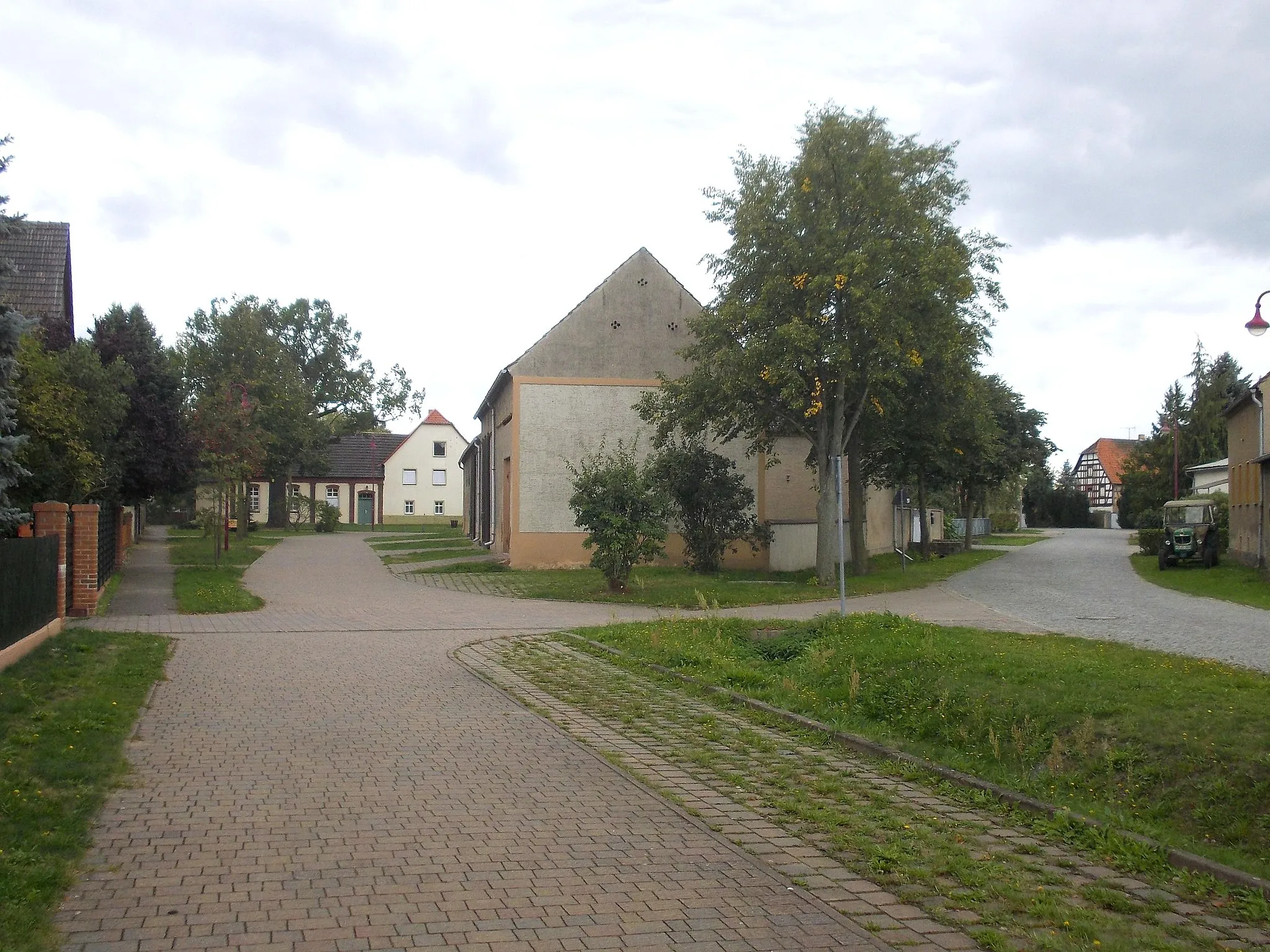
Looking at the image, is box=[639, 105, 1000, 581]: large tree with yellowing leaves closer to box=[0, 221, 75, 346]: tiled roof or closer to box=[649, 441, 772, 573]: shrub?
box=[649, 441, 772, 573]: shrub

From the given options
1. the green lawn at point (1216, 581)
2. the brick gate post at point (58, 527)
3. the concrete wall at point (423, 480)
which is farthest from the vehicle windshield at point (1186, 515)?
the concrete wall at point (423, 480)

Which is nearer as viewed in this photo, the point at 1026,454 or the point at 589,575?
the point at 589,575

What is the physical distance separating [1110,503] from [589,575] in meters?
99.0

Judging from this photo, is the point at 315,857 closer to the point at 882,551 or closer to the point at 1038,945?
the point at 1038,945

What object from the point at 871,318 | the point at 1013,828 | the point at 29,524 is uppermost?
the point at 871,318

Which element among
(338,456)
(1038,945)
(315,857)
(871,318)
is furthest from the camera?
(338,456)

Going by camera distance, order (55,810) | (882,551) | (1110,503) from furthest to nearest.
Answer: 1. (1110,503)
2. (882,551)
3. (55,810)

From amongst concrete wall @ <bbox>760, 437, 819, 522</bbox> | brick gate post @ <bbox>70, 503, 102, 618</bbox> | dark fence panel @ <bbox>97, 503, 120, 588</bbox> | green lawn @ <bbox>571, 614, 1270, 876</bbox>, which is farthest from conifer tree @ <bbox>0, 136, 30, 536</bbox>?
concrete wall @ <bbox>760, 437, 819, 522</bbox>

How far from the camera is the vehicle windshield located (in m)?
33.4

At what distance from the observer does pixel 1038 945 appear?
192 inches

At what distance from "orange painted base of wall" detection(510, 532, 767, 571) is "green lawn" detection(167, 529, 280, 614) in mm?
7256

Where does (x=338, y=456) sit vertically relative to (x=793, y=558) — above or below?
above

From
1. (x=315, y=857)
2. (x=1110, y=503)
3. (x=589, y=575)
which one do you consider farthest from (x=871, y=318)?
(x=1110, y=503)

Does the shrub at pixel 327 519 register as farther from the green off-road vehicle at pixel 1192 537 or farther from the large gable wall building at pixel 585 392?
the green off-road vehicle at pixel 1192 537
